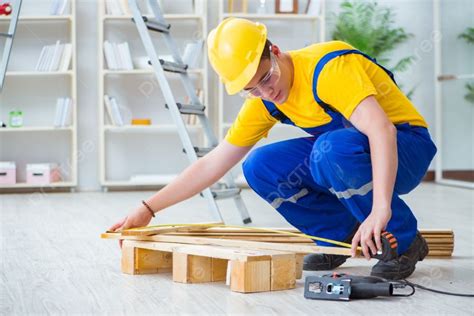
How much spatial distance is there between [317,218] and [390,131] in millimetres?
578

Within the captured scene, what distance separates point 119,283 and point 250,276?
0.41 m

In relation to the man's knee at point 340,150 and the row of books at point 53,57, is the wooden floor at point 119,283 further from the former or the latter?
the row of books at point 53,57

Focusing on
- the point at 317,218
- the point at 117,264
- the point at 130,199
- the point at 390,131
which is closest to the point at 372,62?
the point at 390,131

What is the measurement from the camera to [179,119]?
3.74 m

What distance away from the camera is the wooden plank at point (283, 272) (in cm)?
214

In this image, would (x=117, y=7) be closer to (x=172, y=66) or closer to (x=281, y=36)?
(x=281, y=36)

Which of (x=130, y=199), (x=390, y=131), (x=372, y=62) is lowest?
(x=130, y=199)

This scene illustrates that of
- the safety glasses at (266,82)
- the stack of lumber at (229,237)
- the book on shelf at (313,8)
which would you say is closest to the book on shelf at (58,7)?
the book on shelf at (313,8)

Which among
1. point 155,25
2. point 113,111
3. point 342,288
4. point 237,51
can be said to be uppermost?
point 155,25

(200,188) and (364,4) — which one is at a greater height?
(364,4)

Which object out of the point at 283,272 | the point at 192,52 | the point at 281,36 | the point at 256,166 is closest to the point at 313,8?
the point at 281,36

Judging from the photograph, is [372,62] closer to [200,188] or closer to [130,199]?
[200,188]

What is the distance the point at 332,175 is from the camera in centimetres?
222

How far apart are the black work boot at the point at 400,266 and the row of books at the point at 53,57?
4414 millimetres
